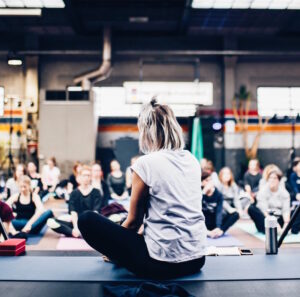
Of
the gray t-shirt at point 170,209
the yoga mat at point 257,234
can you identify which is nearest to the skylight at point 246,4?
the yoga mat at point 257,234

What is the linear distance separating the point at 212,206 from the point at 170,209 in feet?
9.19

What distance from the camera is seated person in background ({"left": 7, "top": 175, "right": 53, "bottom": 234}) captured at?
16.4 feet

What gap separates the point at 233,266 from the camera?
2.53 m

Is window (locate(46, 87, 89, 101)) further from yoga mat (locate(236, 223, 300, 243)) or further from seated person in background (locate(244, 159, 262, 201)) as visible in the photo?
yoga mat (locate(236, 223, 300, 243))

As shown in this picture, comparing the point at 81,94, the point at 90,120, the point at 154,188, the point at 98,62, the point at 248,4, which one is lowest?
the point at 154,188

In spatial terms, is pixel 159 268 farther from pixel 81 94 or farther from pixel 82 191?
pixel 81 94

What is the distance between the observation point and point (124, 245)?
2.15 meters

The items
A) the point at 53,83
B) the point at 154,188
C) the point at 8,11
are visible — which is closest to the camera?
the point at 154,188

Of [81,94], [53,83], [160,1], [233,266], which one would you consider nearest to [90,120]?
[81,94]

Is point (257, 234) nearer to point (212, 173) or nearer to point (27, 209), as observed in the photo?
point (212, 173)

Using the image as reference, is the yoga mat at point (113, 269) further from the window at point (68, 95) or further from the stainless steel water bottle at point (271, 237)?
the window at point (68, 95)

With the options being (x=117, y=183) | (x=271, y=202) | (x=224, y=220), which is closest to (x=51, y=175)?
(x=117, y=183)

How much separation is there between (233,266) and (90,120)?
8.64 meters

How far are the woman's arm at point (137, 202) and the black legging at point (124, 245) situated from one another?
4 centimetres
